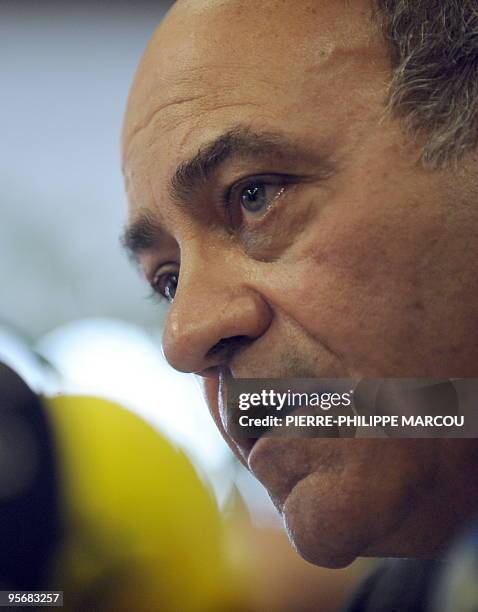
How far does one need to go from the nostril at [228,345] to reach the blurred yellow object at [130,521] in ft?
1.29

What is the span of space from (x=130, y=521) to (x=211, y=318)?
49 centimetres

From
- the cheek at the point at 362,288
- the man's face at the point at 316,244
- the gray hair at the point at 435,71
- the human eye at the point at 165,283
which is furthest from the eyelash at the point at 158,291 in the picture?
the gray hair at the point at 435,71

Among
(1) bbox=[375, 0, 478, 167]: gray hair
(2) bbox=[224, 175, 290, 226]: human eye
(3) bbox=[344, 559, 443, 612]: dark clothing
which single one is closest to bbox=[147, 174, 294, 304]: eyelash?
(2) bbox=[224, 175, 290, 226]: human eye

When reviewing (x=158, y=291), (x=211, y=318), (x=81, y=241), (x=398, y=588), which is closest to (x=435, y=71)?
(x=211, y=318)

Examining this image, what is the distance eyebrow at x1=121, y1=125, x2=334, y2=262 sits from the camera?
768 millimetres

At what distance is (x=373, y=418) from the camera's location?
0.78 metres

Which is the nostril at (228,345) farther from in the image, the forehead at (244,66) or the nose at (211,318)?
the forehead at (244,66)

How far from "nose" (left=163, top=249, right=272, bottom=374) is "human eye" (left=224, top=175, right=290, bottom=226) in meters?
0.05

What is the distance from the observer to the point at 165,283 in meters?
1.00

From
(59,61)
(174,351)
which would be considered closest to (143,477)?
(174,351)

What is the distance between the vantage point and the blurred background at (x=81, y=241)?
3.82 feet

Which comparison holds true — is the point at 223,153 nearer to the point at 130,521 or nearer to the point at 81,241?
the point at 130,521

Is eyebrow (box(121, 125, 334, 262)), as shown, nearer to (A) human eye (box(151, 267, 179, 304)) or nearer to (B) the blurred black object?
(A) human eye (box(151, 267, 179, 304))

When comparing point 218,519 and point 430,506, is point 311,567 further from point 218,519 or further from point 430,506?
point 430,506
